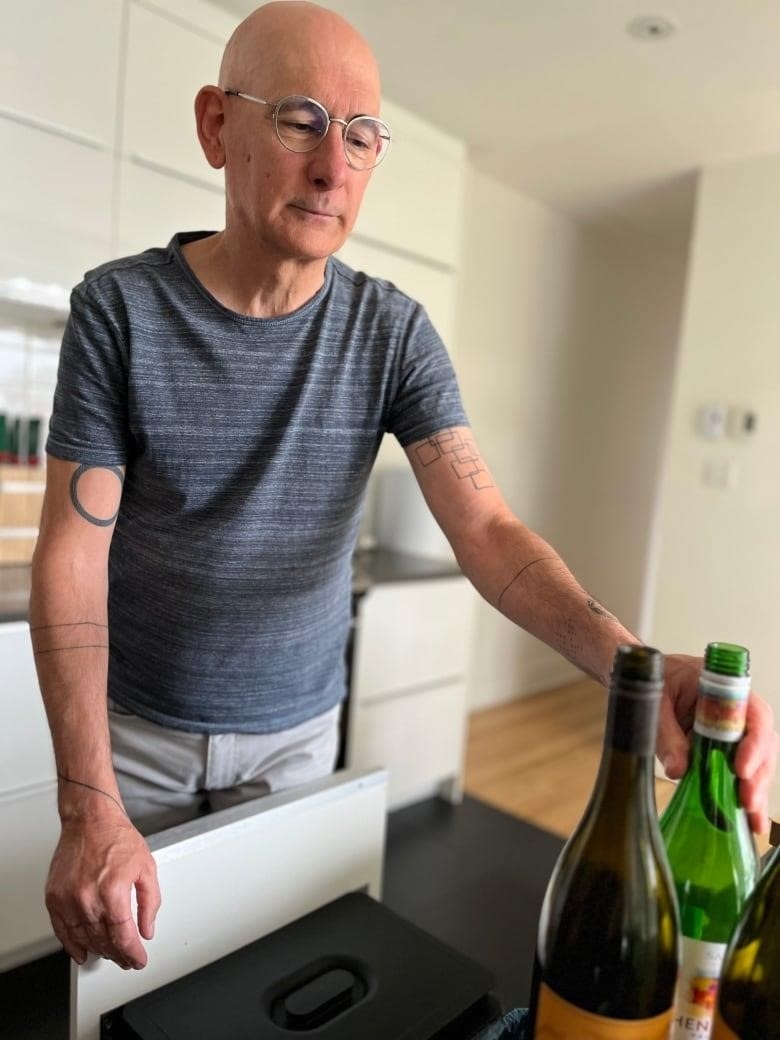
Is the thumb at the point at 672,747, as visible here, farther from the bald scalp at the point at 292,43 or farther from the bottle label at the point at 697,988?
the bald scalp at the point at 292,43

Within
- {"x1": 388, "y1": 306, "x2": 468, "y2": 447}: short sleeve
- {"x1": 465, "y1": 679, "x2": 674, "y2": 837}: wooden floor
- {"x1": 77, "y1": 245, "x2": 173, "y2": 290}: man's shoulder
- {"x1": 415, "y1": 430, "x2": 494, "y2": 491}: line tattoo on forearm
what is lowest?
{"x1": 465, "y1": 679, "x2": 674, "y2": 837}: wooden floor

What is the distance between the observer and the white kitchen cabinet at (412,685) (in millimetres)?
2119

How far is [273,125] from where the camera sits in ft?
2.42

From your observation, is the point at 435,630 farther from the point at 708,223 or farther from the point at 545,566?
the point at 545,566

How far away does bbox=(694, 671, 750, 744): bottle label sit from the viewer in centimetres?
40

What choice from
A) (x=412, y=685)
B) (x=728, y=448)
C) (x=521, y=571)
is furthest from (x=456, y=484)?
(x=412, y=685)

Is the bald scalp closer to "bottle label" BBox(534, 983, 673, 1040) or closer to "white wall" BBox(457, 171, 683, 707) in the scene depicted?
"bottle label" BBox(534, 983, 673, 1040)

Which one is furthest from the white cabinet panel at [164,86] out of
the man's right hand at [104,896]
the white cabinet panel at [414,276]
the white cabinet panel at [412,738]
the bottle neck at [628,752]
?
the bottle neck at [628,752]

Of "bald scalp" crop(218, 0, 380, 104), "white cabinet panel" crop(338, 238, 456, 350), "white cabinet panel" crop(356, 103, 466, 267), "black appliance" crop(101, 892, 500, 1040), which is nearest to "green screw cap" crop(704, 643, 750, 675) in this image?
"black appliance" crop(101, 892, 500, 1040)

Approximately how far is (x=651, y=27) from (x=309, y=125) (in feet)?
4.59

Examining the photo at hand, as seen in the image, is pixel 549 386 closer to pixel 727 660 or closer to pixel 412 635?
pixel 412 635

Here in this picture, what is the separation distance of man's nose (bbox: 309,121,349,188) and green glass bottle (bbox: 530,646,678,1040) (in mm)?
565

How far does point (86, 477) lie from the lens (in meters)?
0.73

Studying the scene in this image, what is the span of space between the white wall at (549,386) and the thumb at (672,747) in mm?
2287
